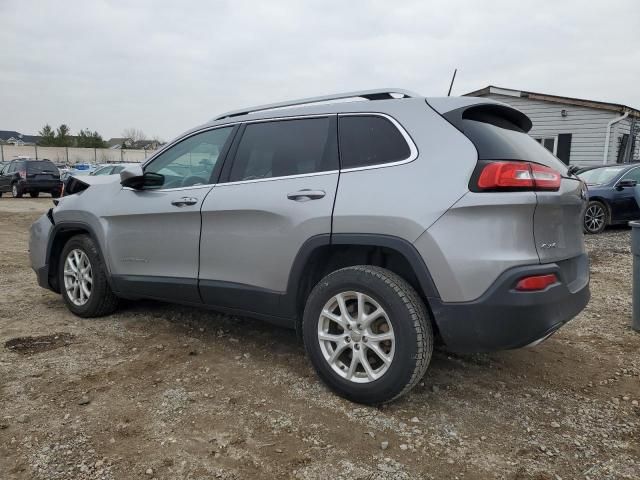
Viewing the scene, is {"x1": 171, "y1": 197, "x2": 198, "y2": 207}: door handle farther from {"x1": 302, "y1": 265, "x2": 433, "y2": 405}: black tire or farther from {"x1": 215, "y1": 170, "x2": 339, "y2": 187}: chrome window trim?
{"x1": 302, "y1": 265, "x2": 433, "y2": 405}: black tire

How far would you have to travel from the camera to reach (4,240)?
30.6 feet

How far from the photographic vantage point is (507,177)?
8.20ft

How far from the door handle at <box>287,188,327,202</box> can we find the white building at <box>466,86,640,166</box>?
545 inches

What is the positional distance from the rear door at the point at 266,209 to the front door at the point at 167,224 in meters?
0.17

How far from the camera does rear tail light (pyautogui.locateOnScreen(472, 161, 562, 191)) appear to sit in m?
2.49

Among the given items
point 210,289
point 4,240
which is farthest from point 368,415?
point 4,240

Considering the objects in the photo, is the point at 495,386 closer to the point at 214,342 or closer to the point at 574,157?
the point at 214,342

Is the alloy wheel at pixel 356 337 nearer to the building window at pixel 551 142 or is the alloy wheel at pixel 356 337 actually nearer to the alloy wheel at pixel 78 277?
the alloy wheel at pixel 78 277

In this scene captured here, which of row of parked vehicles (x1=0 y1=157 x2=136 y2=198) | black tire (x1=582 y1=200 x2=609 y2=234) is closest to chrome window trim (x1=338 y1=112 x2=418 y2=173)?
black tire (x1=582 y1=200 x2=609 y2=234)

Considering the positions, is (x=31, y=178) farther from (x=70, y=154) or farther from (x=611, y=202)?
(x=70, y=154)

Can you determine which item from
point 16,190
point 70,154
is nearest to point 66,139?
point 70,154

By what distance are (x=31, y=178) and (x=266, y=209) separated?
67.5 feet

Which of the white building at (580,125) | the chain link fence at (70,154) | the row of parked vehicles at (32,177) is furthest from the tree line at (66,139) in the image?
the white building at (580,125)

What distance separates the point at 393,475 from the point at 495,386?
1.20 metres
